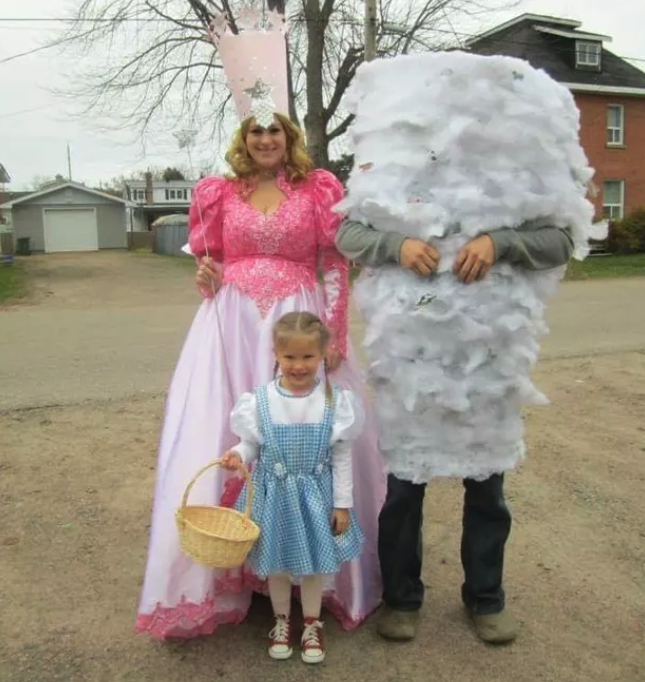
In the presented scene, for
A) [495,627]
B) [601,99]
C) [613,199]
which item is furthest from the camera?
[613,199]

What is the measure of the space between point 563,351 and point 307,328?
6012mm

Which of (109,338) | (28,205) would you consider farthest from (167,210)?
(109,338)

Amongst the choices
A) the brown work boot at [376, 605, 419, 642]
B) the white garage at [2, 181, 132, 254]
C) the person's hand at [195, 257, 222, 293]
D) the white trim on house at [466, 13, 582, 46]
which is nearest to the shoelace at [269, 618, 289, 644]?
the brown work boot at [376, 605, 419, 642]

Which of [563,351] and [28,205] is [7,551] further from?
[28,205]

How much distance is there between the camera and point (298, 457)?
252 cm

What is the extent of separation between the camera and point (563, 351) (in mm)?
7992

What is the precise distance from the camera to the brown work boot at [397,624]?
2.75 meters

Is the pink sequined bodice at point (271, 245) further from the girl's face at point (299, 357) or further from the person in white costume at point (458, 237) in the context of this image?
the girl's face at point (299, 357)

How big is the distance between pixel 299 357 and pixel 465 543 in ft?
3.10

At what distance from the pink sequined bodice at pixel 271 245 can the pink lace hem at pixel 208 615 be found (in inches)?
37.0

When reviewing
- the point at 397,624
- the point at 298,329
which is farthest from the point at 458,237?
the point at 397,624

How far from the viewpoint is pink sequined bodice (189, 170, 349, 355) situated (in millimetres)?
2816

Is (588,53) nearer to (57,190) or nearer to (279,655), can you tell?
(57,190)

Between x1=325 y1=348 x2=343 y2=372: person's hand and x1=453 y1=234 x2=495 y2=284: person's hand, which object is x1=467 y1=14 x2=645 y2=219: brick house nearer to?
x1=325 y1=348 x2=343 y2=372: person's hand
